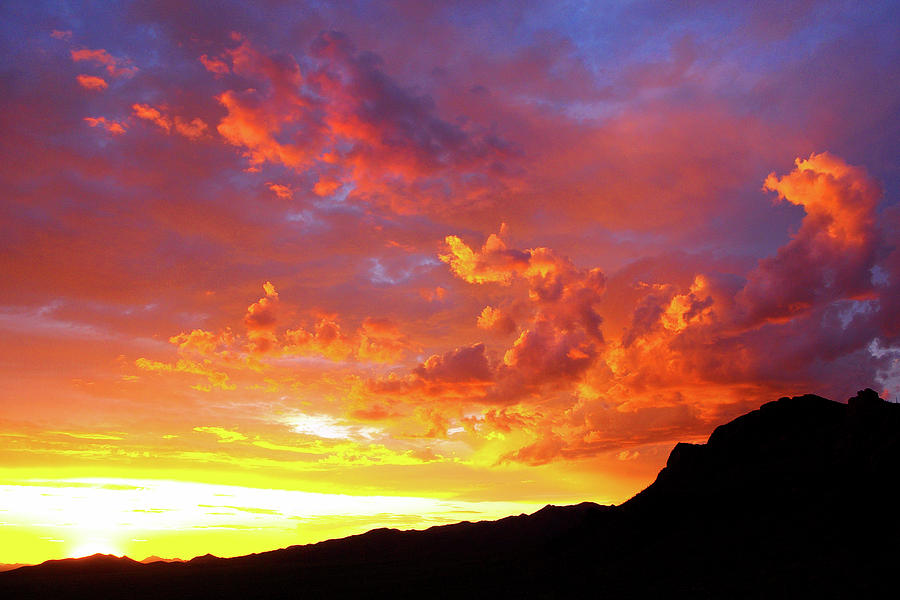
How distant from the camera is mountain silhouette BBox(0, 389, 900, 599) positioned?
89062 millimetres

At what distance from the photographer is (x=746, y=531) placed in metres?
107

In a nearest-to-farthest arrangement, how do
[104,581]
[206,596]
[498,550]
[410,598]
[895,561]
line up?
[895,561] < [410,598] < [206,596] < [104,581] < [498,550]

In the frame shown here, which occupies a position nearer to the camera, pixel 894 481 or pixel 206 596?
pixel 894 481

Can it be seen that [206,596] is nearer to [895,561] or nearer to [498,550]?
[498,550]

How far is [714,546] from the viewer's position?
107188 millimetres

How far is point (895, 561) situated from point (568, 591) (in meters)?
48.0

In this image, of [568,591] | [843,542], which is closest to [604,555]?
[568,591]

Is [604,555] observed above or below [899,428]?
below

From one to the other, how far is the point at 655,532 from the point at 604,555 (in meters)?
11.4

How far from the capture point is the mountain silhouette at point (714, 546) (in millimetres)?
89062

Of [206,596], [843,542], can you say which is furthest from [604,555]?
[206,596]

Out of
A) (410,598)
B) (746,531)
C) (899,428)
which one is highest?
(899,428)

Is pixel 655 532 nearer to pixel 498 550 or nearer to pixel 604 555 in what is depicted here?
pixel 604 555

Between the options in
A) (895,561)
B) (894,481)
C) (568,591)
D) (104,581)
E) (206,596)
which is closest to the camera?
(895,561)
